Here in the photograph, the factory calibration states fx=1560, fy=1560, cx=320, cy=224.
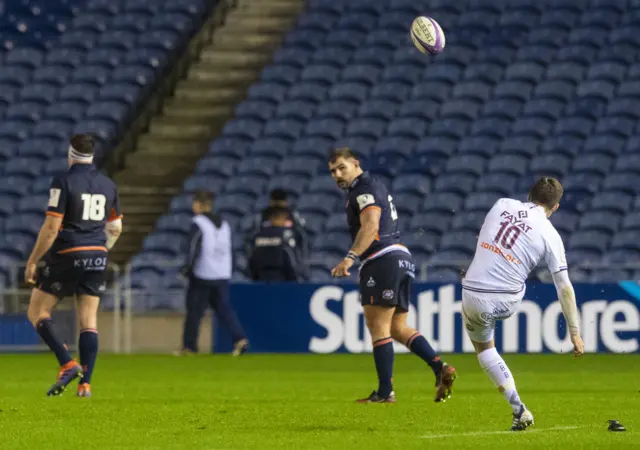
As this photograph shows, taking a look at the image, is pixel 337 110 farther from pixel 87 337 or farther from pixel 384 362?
pixel 384 362

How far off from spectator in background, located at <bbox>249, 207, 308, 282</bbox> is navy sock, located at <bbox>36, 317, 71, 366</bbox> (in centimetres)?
748

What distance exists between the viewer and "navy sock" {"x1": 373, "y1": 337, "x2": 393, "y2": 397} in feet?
38.9

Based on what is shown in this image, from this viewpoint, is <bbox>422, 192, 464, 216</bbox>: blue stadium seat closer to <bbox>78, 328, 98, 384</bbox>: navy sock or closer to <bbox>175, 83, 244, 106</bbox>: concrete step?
<bbox>175, 83, 244, 106</bbox>: concrete step

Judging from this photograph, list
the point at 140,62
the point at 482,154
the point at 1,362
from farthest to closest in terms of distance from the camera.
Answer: the point at 140,62 < the point at 482,154 < the point at 1,362

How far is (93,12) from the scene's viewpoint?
28.9 metres

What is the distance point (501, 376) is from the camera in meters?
9.34

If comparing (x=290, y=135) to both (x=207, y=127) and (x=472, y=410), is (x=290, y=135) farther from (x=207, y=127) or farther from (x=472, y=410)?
(x=472, y=410)

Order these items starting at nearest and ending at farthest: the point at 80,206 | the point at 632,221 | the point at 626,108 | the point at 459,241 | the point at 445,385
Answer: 1. the point at 445,385
2. the point at 80,206
3. the point at 632,221
4. the point at 459,241
5. the point at 626,108

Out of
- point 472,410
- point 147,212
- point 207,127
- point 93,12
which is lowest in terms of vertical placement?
point 472,410

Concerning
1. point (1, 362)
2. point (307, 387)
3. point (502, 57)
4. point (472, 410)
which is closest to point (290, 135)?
point (502, 57)

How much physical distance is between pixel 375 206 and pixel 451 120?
13101mm

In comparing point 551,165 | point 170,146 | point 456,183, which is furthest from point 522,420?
point 170,146

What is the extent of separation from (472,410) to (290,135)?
14573 mm

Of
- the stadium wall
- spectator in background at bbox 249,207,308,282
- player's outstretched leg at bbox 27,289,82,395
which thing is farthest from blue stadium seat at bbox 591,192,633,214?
player's outstretched leg at bbox 27,289,82,395
